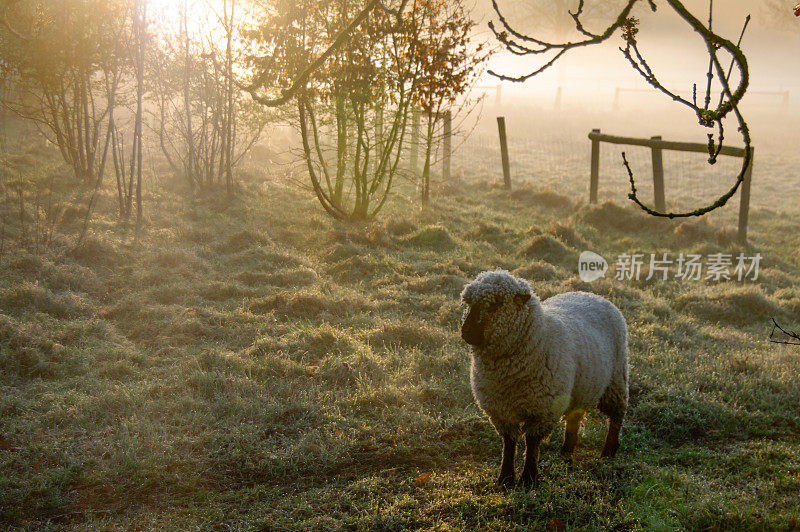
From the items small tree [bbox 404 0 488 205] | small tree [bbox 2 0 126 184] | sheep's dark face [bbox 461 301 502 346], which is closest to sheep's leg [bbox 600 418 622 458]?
sheep's dark face [bbox 461 301 502 346]

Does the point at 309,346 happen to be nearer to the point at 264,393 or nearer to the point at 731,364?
the point at 264,393

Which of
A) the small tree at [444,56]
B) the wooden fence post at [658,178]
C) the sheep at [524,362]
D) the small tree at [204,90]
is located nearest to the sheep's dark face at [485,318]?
the sheep at [524,362]

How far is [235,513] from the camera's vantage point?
4.01m

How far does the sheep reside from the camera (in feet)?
13.0

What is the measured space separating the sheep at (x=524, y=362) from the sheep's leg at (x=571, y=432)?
0.53 feet

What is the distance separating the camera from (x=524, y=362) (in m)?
4.06

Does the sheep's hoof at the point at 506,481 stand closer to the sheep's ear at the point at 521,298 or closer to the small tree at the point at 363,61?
the sheep's ear at the point at 521,298

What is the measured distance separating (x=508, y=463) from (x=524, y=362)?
764 mm

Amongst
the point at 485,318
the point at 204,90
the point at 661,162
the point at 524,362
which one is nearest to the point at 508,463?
the point at 524,362

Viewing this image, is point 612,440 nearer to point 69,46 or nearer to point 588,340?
point 588,340

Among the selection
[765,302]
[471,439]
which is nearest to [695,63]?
[765,302]

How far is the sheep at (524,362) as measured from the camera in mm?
3977

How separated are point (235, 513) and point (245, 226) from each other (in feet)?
26.3

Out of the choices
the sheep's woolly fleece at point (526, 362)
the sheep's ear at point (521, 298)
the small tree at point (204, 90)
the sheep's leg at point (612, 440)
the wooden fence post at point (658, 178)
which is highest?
the small tree at point (204, 90)
